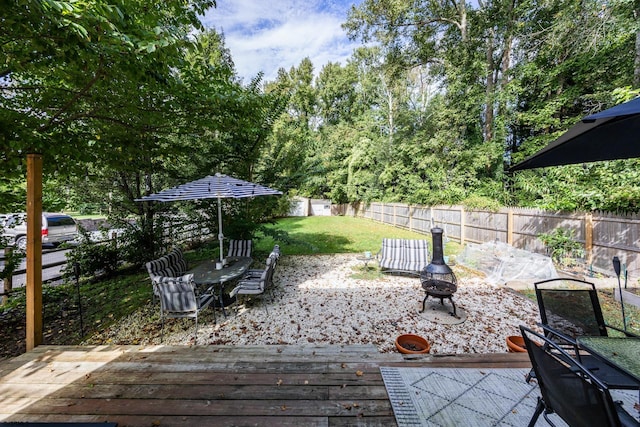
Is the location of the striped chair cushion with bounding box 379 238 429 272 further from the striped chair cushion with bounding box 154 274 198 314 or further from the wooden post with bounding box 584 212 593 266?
the striped chair cushion with bounding box 154 274 198 314

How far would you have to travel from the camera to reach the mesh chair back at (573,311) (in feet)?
7.72

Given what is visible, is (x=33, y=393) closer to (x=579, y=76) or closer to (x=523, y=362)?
(x=523, y=362)

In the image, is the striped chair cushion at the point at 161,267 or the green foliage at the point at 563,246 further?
the green foliage at the point at 563,246

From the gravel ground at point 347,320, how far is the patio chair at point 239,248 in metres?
1.25

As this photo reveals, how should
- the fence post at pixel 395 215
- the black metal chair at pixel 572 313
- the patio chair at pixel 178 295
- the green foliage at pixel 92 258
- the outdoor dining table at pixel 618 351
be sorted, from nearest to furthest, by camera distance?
the outdoor dining table at pixel 618 351 → the black metal chair at pixel 572 313 → the patio chair at pixel 178 295 → the green foliage at pixel 92 258 → the fence post at pixel 395 215

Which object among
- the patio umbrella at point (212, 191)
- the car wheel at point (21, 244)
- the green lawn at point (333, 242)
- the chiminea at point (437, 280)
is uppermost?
the patio umbrella at point (212, 191)

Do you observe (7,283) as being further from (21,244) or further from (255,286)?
(255,286)

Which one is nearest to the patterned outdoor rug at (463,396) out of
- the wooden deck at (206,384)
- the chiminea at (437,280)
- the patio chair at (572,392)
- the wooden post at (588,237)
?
the wooden deck at (206,384)

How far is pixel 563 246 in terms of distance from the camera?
647 centimetres

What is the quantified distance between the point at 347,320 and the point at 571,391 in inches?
123

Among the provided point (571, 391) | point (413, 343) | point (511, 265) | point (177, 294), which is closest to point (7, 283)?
point (177, 294)

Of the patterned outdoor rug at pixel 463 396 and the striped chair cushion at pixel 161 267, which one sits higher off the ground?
the striped chair cushion at pixel 161 267

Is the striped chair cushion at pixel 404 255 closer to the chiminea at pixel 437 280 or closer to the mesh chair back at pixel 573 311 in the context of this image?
the chiminea at pixel 437 280

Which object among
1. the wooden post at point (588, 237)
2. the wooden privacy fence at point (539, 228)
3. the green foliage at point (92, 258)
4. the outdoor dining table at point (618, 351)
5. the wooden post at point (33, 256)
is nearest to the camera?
the outdoor dining table at point (618, 351)
